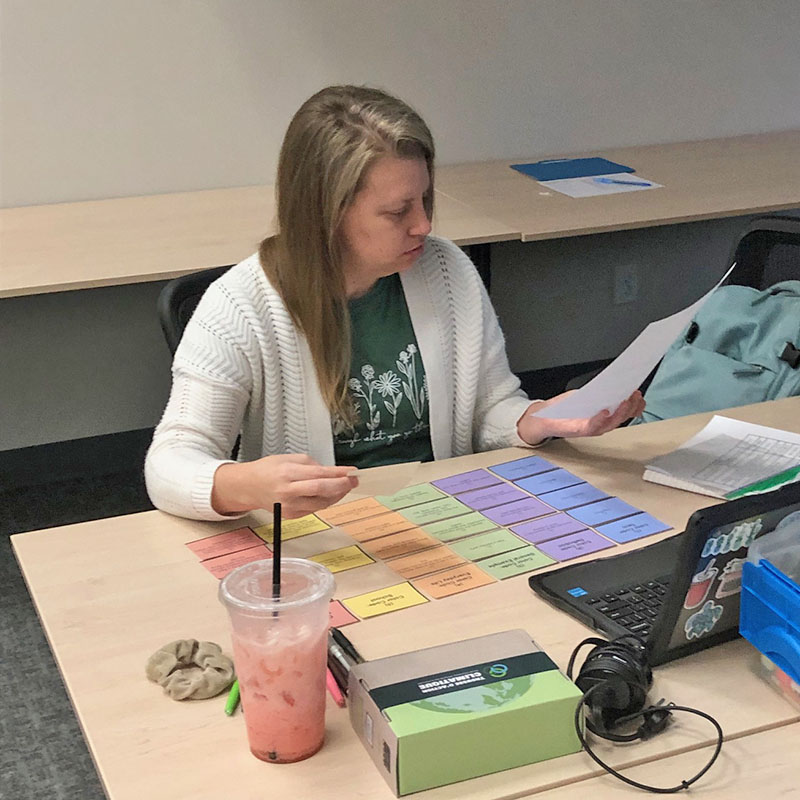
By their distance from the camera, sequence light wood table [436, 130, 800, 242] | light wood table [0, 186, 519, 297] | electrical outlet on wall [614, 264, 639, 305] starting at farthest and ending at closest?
1. electrical outlet on wall [614, 264, 639, 305]
2. light wood table [436, 130, 800, 242]
3. light wood table [0, 186, 519, 297]

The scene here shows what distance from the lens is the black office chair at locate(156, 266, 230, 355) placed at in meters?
1.89

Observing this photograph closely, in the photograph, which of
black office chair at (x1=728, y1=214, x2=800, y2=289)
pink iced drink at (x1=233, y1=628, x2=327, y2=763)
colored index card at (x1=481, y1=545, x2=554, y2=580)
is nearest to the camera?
pink iced drink at (x1=233, y1=628, x2=327, y2=763)

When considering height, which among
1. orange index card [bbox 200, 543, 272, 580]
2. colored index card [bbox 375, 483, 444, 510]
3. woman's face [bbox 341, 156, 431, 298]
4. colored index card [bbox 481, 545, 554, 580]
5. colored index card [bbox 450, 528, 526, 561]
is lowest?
orange index card [bbox 200, 543, 272, 580]

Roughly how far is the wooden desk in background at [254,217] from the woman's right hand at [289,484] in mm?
1156

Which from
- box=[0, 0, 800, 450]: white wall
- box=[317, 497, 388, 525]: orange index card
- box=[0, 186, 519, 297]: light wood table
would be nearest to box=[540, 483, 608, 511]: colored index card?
box=[317, 497, 388, 525]: orange index card

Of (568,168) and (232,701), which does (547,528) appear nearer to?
(232,701)

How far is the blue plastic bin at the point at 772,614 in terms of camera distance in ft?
3.39

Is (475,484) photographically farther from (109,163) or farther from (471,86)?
(471,86)

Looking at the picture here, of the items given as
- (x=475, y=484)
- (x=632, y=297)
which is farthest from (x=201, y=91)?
(x=475, y=484)

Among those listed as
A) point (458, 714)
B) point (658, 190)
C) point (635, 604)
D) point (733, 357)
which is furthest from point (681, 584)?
point (658, 190)

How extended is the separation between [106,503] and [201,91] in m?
1.17

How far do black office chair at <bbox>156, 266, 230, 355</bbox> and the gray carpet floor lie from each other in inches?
24.9

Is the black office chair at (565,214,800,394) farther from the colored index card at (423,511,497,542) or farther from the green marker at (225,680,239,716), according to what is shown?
the green marker at (225,680,239,716)

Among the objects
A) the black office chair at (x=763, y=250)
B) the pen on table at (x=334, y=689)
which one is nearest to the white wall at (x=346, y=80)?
the black office chair at (x=763, y=250)
